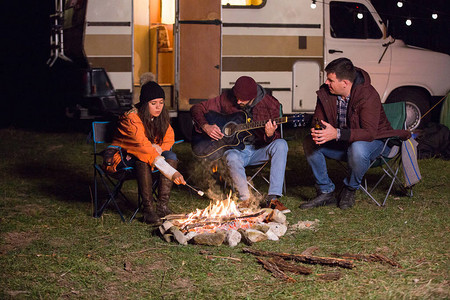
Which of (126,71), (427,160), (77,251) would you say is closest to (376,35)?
(427,160)

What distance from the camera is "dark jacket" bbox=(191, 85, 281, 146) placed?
4.80m

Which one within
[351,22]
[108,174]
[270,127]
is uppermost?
[351,22]

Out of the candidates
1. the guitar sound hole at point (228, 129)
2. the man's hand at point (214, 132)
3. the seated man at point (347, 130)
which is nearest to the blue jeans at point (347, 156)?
the seated man at point (347, 130)

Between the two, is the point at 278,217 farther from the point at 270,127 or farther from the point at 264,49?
the point at 264,49

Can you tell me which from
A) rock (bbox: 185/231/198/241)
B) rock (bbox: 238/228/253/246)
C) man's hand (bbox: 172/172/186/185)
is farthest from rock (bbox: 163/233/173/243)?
rock (bbox: 238/228/253/246)

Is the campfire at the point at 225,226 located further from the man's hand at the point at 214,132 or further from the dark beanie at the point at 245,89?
the dark beanie at the point at 245,89

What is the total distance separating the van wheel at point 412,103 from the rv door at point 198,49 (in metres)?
2.68

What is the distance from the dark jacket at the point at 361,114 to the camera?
4656 millimetres

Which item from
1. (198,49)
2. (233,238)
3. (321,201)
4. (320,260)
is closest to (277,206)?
(321,201)

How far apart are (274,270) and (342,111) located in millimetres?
1924

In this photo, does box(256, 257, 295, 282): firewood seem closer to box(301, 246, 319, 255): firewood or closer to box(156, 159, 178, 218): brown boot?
box(301, 246, 319, 255): firewood

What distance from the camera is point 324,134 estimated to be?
4.57 m

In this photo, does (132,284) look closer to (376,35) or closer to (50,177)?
(50,177)

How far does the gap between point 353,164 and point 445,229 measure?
2.88ft
